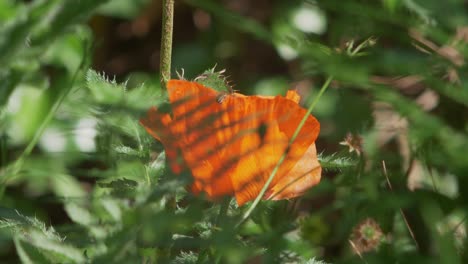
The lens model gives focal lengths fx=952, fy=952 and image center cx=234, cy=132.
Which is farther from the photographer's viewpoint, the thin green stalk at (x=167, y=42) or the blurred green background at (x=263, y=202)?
the thin green stalk at (x=167, y=42)

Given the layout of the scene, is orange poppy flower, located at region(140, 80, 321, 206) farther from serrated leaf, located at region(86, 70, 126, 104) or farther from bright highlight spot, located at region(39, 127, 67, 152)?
bright highlight spot, located at region(39, 127, 67, 152)

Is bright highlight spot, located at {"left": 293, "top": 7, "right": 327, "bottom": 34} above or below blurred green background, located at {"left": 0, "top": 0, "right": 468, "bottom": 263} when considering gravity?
below

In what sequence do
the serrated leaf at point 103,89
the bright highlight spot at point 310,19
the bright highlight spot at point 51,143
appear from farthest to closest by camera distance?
the bright highlight spot at point 310,19 → the bright highlight spot at point 51,143 → the serrated leaf at point 103,89

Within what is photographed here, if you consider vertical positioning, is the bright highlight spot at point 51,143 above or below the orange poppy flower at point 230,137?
below

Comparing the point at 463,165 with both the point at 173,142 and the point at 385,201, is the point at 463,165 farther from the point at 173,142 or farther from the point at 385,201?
the point at 173,142

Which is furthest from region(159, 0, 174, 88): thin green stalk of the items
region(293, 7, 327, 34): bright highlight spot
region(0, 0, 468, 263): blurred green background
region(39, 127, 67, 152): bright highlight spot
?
region(293, 7, 327, 34): bright highlight spot

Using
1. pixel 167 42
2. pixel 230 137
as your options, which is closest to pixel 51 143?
pixel 167 42

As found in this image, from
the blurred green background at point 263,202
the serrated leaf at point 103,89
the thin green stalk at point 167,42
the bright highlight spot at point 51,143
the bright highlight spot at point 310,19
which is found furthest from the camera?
the bright highlight spot at point 310,19

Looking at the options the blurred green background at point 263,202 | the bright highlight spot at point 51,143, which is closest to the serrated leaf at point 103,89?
the blurred green background at point 263,202

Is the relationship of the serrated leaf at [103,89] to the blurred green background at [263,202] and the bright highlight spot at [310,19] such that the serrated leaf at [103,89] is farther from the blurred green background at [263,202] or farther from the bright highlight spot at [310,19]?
the bright highlight spot at [310,19]
